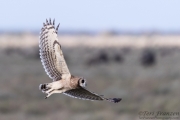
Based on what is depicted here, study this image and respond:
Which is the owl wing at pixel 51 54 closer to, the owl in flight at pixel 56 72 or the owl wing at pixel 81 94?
the owl in flight at pixel 56 72

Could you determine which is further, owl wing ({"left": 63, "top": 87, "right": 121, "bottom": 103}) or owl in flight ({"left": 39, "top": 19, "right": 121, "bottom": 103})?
owl wing ({"left": 63, "top": 87, "right": 121, "bottom": 103})

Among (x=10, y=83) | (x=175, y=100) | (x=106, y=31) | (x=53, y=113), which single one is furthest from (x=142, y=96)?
(x=106, y=31)

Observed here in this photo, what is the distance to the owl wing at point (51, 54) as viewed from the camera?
28.3 feet

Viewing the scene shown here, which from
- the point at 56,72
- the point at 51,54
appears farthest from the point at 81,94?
the point at 51,54

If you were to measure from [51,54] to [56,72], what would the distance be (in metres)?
0.34

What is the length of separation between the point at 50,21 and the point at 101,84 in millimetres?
18244

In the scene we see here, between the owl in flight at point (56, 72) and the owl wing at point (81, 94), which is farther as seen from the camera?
the owl wing at point (81, 94)

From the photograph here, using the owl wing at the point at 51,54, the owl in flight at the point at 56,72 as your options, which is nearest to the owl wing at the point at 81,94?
the owl in flight at the point at 56,72

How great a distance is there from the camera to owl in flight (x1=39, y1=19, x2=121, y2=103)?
820cm

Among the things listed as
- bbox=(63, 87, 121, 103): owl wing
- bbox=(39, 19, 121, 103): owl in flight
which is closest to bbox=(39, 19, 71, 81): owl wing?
bbox=(39, 19, 121, 103): owl in flight

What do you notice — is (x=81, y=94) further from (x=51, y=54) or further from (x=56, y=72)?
(x=51, y=54)

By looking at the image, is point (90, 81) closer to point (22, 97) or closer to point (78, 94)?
point (22, 97)

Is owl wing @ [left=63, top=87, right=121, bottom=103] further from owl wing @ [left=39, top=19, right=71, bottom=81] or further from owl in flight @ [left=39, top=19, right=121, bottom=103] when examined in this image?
owl wing @ [left=39, top=19, right=71, bottom=81]

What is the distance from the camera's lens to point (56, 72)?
28.6 feet
